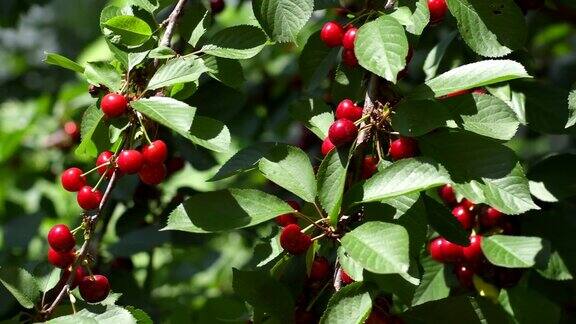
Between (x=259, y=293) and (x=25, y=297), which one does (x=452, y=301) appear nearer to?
(x=259, y=293)

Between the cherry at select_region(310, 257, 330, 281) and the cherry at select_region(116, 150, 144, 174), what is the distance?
297mm

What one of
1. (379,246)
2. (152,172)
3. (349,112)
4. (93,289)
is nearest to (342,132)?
(349,112)

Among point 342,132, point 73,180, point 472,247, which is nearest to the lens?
point 342,132

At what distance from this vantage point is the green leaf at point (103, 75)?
4.15ft

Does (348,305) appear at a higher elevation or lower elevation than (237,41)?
lower

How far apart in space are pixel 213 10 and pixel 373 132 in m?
0.73

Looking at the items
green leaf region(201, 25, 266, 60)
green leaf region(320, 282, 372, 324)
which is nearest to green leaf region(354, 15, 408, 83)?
green leaf region(201, 25, 266, 60)

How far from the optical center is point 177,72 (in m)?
1.23

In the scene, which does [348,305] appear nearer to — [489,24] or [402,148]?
[402,148]

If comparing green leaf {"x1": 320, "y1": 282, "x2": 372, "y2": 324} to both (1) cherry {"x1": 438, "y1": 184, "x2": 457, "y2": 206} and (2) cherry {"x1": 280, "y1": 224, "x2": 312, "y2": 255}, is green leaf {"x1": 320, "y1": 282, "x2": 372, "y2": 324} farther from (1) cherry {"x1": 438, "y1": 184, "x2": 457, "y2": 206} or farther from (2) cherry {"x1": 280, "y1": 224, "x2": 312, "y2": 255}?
(1) cherry {"x1": 438, "y1": 184, "x2": 457, "y2": 206}

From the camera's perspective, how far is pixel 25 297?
3.88 feet

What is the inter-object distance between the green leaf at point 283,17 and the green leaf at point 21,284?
508 mm

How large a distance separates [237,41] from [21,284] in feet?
1.59

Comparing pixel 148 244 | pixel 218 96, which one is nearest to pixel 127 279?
pixel 148 244
